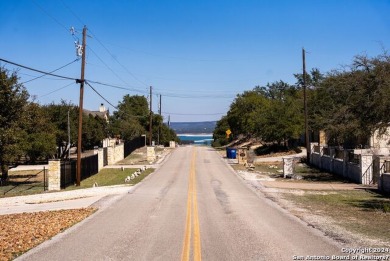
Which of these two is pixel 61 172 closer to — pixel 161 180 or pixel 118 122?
pixel 161 180

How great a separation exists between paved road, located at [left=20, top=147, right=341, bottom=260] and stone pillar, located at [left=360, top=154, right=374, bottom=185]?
9520 mm

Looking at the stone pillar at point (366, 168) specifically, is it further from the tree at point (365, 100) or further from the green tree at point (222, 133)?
the green tree at point (222, 133)

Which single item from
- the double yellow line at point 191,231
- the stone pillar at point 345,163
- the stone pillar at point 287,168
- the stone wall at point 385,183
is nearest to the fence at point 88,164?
the double yellow line at point 191,231

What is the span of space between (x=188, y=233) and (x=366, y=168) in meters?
18.6

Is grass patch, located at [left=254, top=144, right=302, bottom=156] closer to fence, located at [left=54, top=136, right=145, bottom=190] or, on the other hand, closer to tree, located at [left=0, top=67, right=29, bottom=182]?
fence, located at [left=54, top=136, right=145, bottom=190]

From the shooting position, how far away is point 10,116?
31688 mm

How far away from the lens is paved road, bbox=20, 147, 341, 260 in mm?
9133

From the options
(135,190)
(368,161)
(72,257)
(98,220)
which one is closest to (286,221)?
(98,220)

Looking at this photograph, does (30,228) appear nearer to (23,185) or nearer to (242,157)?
(23,185)

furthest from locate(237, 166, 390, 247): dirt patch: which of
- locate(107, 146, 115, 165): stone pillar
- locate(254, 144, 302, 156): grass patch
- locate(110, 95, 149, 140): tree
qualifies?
locate(110, 95, 149, 140): tree

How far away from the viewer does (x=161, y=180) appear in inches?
1163

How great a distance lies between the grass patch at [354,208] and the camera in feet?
41.0

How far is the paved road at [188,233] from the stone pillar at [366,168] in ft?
31.2

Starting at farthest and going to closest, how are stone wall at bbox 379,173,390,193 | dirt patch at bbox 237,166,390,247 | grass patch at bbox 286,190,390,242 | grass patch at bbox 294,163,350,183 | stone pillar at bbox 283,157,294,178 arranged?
stone pillar at bbox 283,157,294,178 < grass patch at bbox 294,163,350,183 < stone wall at bbox 379,173,390,193 < grass patch at bbox 286,190,390,242 < dirt patch at bbox 237,166,390,247
